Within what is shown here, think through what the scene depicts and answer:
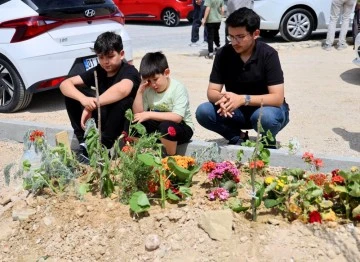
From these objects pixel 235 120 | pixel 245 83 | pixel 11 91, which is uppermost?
pixel 245 83

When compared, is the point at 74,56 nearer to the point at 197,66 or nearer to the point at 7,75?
the point at 7,75

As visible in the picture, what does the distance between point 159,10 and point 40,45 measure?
39.4 ft

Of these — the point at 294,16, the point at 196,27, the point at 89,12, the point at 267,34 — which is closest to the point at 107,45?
the point at 89,12

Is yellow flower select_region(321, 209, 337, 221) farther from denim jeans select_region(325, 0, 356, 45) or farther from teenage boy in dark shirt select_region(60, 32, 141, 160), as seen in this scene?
denim jeans select_region(325, 0, 356, 45)

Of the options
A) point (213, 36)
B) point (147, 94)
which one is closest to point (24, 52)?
point (147, 94)

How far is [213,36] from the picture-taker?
11.2 meters

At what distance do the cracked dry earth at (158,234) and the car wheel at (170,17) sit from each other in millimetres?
14609

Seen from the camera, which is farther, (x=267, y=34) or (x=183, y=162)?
(x=267, y=34)

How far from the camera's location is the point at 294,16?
1250 cm

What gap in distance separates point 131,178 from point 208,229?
2.26ft

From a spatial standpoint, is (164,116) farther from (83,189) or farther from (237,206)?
(237,206)

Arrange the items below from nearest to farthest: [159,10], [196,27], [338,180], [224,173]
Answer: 1. [338,180]
2. [224,173]
3. [196,27]
4. [159,10]

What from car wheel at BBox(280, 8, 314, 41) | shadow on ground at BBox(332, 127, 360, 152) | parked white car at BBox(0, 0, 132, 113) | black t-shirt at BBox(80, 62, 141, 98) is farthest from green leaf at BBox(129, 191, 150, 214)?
car wheel at BBox(280, 8, 314, 41)

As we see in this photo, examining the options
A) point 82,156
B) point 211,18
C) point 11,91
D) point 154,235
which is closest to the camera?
point 154,235
